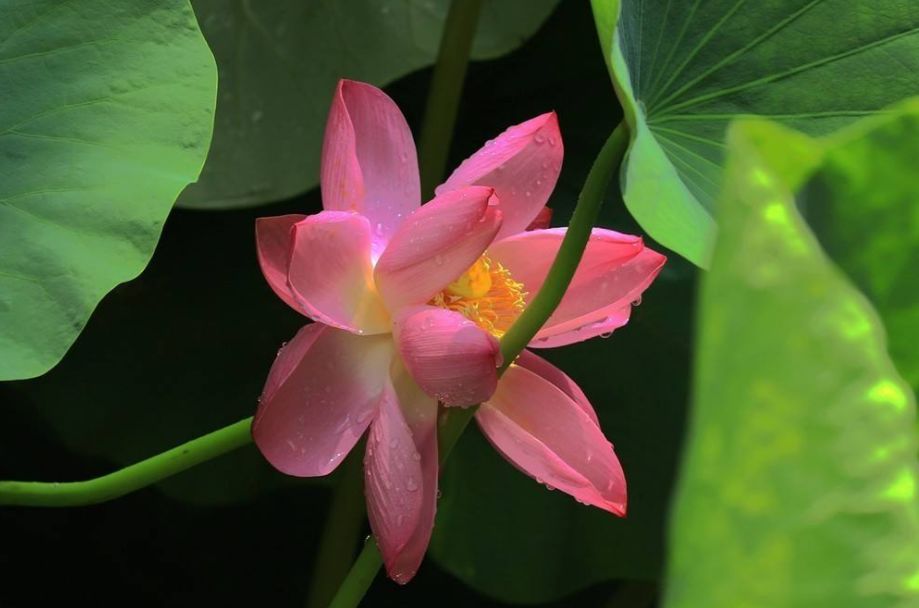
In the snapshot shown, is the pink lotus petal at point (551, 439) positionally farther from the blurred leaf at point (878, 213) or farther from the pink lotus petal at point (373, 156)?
the blurred leaf at point (878, 213)

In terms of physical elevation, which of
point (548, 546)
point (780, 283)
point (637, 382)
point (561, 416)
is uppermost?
point (780, 283)

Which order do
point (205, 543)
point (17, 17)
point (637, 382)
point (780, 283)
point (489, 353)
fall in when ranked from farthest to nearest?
point (205, 543)
point (637, 382)
point (17, 17)
point (489, 353)
point (780, 283)

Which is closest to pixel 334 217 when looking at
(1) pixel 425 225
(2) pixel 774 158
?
(1) pixel 425 225

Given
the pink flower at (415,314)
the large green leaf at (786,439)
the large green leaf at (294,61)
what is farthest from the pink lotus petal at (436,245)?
the large green leaf at (294,61)

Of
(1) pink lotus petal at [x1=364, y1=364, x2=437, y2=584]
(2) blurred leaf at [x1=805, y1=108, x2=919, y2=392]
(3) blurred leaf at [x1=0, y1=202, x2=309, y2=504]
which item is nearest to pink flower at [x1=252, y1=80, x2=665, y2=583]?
(1) pink lotus petal at [x1=364, y1=364, x2=437, y2=584]

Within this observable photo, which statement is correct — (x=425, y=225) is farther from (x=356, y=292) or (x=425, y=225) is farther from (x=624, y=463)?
(x=624, y=463)

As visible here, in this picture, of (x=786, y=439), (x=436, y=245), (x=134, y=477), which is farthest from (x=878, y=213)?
(x=134, y=477)

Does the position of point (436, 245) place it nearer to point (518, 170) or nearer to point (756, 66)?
point (518, 170)
